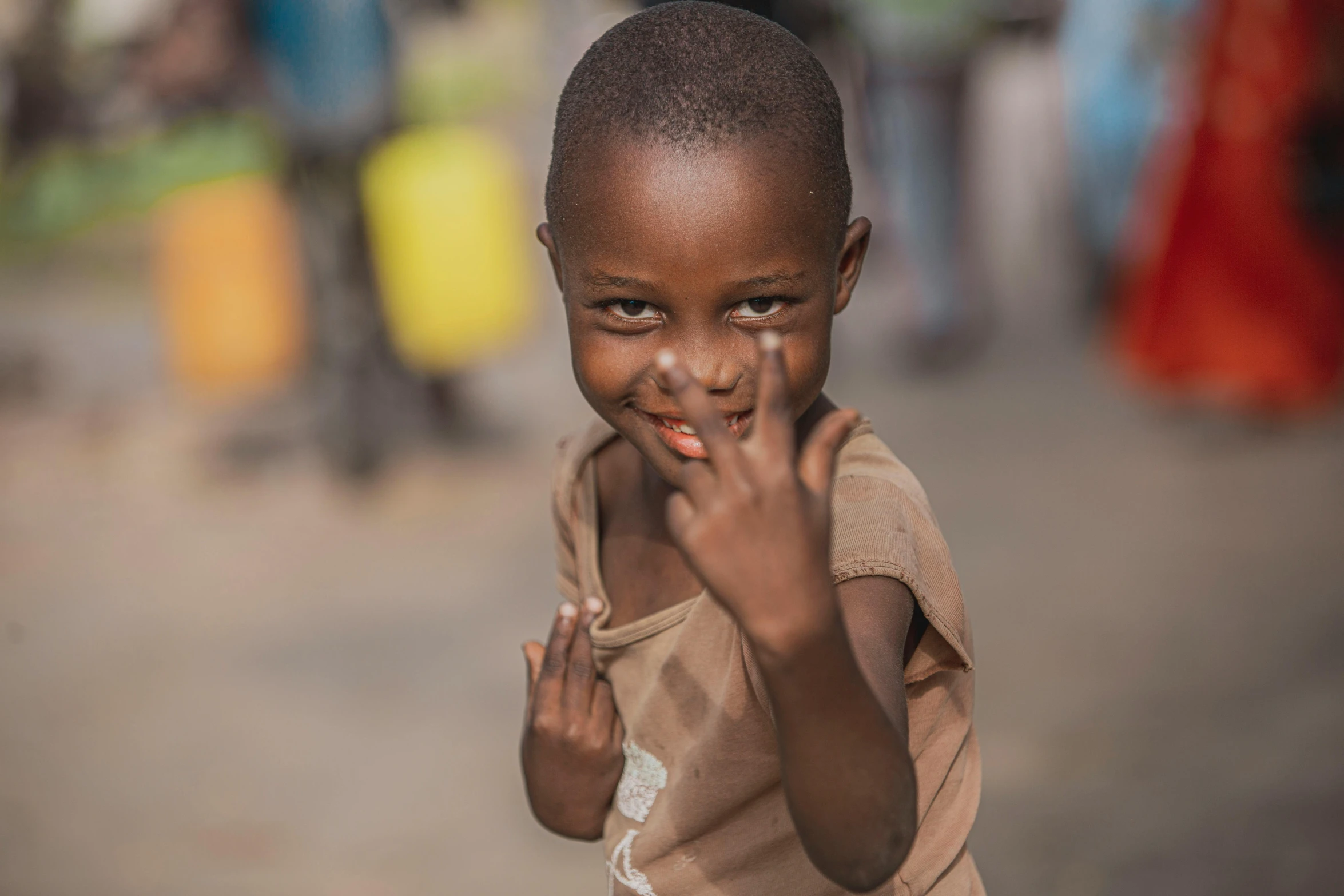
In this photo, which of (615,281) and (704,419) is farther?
(615,281)

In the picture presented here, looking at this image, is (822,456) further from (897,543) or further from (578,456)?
(578,456)

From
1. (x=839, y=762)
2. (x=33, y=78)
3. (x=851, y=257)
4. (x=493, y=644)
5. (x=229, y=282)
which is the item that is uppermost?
(x=851, y=257)

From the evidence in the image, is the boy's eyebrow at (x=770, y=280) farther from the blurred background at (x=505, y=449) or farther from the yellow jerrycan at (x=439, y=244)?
the yellow jerrycan at (x=439, y=244)

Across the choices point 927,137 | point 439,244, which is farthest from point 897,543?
point 927,137

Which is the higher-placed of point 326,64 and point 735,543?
point 735,543

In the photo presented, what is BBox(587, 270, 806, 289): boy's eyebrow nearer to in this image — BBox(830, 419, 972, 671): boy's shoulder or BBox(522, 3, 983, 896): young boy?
BBox(522, 3, 983, 896): young boy

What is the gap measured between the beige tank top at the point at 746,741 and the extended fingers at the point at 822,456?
21 centimetres

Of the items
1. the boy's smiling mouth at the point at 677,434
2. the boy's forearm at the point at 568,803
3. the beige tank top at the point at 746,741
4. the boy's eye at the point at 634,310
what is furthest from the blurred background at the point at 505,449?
the boy's eye at the point at 634,310

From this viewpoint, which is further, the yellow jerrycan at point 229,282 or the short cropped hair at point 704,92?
the yellow jerrycan at point 229,282

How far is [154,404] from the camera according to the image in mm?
5961

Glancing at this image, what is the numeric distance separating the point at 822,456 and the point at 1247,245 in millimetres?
4145

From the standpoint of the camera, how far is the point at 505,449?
206 inches

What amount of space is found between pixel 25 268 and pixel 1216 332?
6062 millimetres

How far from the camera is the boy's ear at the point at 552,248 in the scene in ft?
4.53
